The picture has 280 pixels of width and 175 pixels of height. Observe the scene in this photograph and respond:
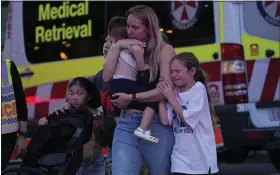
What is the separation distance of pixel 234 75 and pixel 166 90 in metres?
2.46

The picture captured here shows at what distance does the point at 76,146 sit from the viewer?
3.25 meters

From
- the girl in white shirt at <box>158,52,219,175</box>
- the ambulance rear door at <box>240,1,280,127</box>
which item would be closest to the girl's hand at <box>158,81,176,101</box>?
the girl in white shirt at <box>158,52,219,175</box>

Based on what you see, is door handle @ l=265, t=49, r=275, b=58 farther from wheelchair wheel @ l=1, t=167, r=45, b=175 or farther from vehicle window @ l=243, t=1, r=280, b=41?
wheelchair wheel @ l=1, t=167, r=45, b=175

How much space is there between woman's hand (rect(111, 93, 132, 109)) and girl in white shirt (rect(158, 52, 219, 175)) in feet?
0.60

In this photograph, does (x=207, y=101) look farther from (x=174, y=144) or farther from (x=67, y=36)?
(x=67, y=36)

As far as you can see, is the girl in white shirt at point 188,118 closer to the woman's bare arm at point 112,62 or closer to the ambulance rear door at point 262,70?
the woman's bare arm at point 112,62

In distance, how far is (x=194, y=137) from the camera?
9.74 ft

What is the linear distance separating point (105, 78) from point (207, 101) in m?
0.60

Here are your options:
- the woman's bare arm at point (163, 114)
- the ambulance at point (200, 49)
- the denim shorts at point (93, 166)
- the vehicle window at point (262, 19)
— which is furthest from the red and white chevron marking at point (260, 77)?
the woman's bare arm at point (163, 114)

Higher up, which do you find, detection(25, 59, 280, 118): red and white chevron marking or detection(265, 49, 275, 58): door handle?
detection(265, 49, 275, 58): door handle

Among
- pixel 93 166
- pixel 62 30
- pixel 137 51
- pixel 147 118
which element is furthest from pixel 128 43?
pixel 62 30

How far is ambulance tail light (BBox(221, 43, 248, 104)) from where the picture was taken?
5320mm

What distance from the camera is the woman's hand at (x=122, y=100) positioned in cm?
301

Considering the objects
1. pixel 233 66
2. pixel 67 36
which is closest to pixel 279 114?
pixel 233 66
